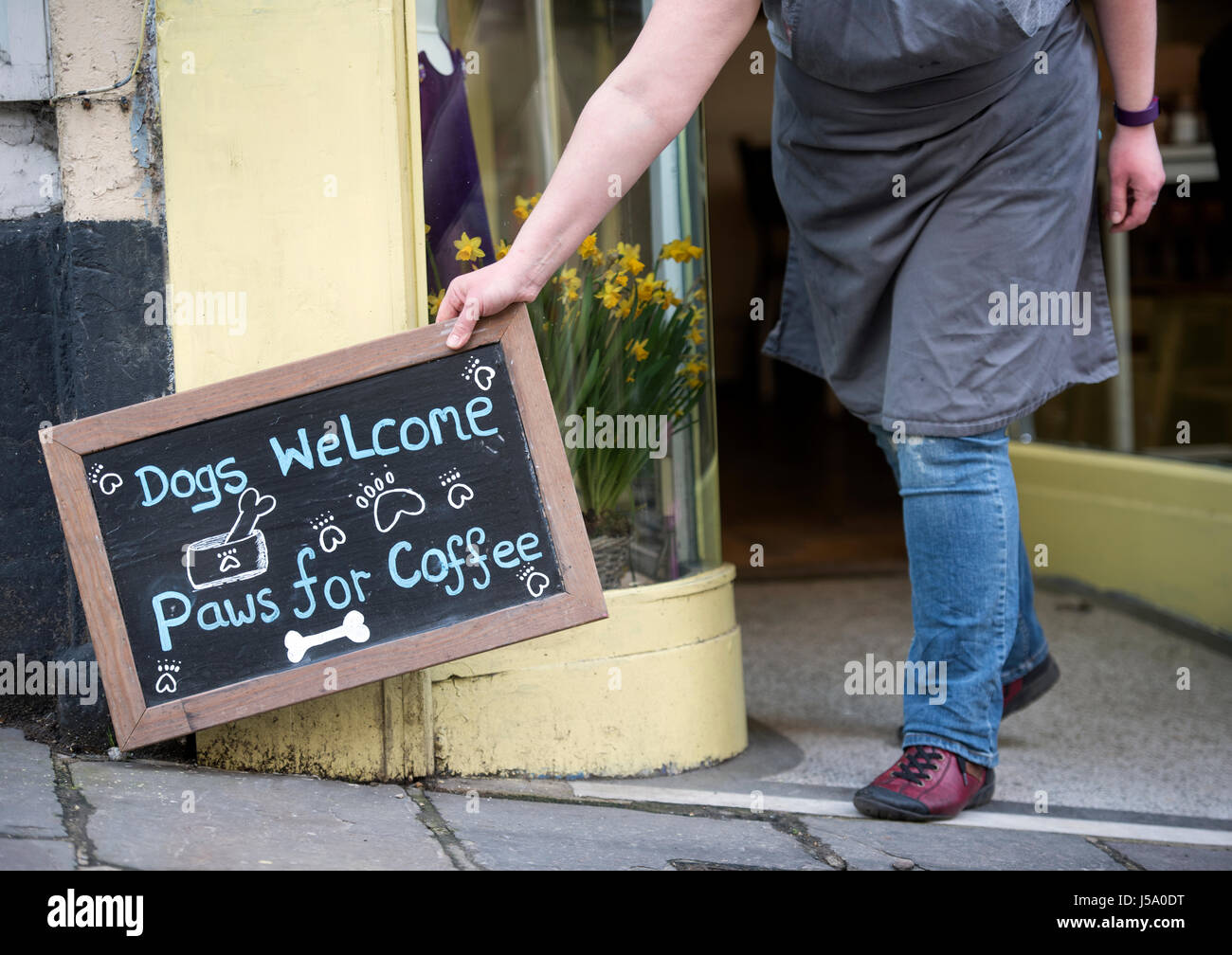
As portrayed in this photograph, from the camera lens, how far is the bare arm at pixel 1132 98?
1919 mm

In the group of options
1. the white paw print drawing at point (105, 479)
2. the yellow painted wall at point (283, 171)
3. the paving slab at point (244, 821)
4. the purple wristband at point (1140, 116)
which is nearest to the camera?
the paving slab at point (244, 821)

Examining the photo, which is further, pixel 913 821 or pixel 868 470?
pixel 868 470

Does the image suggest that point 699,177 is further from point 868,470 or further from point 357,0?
point 868,470

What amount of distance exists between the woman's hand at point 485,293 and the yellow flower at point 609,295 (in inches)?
18.6

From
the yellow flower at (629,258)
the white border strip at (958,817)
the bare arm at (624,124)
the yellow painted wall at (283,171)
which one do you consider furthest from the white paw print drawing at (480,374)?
the white border strip at (958,817)

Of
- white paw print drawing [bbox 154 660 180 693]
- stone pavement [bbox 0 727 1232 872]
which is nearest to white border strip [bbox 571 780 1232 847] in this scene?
stone pavement [bbox 0 727 1232 872]

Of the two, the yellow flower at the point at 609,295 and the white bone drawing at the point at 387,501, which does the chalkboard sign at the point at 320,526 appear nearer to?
the white bone drawing at the point at 387,501

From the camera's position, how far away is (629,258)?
228 centimetres

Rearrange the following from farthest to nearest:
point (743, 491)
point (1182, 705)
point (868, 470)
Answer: point (868, 470) < point (743, 491) < point (1182, 705)

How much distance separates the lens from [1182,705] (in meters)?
2.67

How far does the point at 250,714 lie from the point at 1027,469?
9.14 ft

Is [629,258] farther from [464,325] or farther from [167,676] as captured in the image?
[167,676]

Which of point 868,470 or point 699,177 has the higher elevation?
point 699,177

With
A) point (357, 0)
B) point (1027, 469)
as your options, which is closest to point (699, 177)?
point (357, 0)
